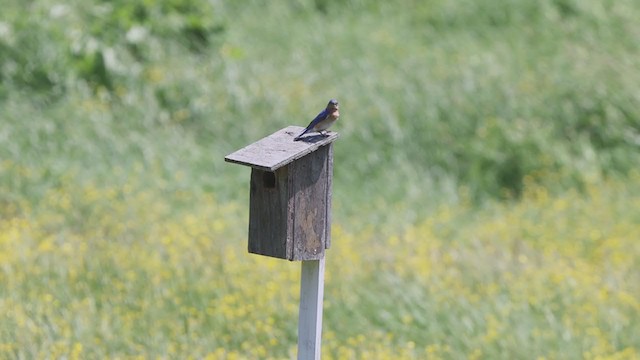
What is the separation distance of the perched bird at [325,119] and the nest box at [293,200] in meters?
0.03

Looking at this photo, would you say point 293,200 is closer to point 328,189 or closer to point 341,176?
point 328,189

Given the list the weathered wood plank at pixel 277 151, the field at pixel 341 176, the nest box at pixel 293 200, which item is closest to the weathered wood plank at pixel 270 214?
the nest box at pixel 293 200

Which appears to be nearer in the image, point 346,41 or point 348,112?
point 348,112

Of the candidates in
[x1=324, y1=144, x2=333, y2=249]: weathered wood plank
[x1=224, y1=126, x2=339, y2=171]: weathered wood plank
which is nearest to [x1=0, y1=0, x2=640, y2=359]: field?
[x1=324, y1=144, x2=333, y2=249]: weathered wood plank

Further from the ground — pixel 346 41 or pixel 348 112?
pixel 346 41

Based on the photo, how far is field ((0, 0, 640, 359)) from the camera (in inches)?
251

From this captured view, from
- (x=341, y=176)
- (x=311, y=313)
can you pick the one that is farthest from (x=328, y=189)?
(x=341, y=176)

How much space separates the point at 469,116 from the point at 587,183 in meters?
1.47

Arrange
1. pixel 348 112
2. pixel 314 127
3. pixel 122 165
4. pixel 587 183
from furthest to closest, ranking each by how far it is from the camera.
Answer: pixel 348 112
pixel 587 183
pixel 122 165
pixel 314 127

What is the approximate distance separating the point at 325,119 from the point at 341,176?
5569 millimetres

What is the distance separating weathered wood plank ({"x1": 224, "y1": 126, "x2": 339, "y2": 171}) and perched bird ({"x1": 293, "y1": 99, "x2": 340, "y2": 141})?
0.03m

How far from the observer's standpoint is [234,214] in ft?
28.5

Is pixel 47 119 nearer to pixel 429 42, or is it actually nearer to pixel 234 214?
pixel 234 214

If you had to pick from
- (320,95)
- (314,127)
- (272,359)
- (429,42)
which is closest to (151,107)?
(320,95)
